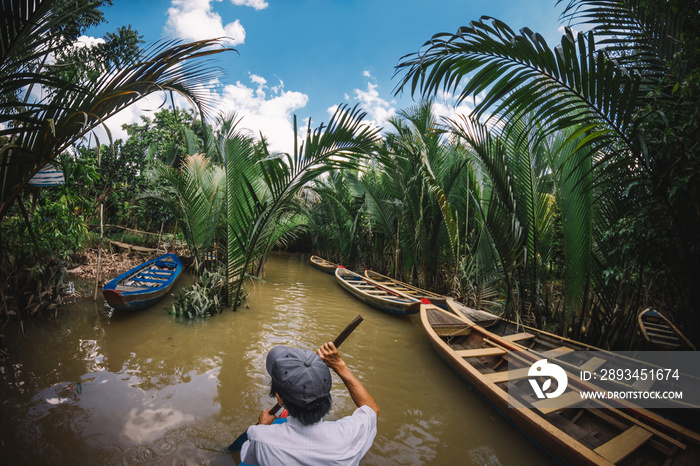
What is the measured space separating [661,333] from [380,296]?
12.9 ft

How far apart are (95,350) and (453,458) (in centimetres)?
391

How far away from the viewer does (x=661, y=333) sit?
4004 millimetres

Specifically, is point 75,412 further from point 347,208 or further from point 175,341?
point 347,208

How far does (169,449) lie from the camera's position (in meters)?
2.25

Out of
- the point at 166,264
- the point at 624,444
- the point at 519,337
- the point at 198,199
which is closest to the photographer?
the point at 624,444

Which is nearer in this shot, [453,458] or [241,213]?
[453,458]

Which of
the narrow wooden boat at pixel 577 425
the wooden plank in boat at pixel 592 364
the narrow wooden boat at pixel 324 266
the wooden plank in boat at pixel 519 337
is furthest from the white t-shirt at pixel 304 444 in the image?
the narrow wooden boat at pixel 324 266

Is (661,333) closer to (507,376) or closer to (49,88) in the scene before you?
(507,376)

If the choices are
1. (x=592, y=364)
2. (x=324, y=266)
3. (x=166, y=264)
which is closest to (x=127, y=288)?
(x=166, y=264)

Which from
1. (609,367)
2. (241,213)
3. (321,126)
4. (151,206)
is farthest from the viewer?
(151,206)

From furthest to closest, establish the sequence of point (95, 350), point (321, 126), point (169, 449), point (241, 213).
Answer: point (241, 213)
point (321, 126)
point (95, 350)
point (169, 449)

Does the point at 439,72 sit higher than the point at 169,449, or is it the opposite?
the point at 439,72

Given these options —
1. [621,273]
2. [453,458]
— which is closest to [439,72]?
[621,273]

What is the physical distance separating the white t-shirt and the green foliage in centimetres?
422
